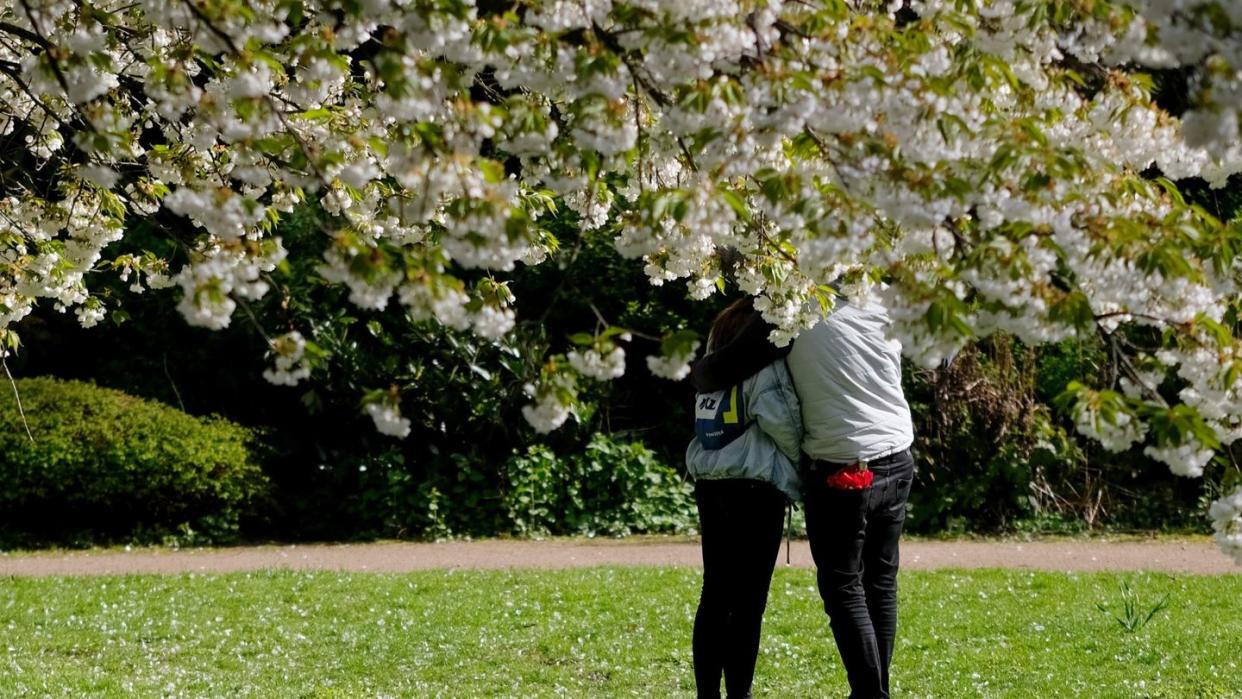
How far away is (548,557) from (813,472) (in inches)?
Result: 202

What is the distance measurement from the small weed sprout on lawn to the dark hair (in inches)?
115

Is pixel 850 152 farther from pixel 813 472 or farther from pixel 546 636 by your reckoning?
pixel 546 636

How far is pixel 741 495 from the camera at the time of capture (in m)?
4.06

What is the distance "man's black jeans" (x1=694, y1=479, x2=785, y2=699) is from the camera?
160 inches

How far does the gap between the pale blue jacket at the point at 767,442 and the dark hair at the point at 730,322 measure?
20 centimetres

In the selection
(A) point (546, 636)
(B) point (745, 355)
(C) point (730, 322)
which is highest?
(C) point (730, 322)

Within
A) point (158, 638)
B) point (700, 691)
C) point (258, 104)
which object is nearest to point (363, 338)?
point (158, 638)

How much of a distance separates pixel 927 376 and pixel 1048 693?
5204 millimetres

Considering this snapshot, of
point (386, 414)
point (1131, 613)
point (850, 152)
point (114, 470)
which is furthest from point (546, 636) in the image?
point (114, 470)

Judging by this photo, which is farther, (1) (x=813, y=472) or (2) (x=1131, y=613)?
(2) (x=1131, y=613)

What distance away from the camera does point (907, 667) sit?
5.59 meters

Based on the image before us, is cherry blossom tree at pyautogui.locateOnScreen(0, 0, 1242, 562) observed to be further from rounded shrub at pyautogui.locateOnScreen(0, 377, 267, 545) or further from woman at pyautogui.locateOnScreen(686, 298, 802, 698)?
rounded shrub at pyautogui.locateOnScreen(0, 377, 267, 545)

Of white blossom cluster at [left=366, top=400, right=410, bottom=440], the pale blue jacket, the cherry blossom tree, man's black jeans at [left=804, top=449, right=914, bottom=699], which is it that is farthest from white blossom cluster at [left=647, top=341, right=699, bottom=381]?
man's black jeans at [left=804, top=449, right=914, bottom=699]

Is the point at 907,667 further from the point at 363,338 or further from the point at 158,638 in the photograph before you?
the point at 363,338
